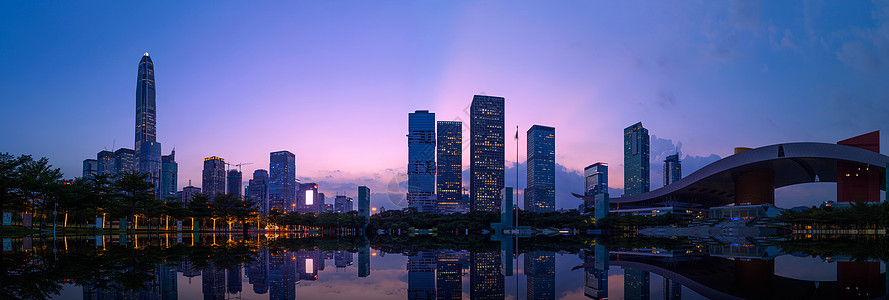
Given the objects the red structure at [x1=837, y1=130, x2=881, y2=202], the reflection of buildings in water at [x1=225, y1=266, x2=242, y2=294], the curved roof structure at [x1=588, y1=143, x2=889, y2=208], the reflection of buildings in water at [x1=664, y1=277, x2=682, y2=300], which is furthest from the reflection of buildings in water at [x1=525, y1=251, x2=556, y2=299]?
the red structure at [x1=837, y1=130, x2=881, y2=202]

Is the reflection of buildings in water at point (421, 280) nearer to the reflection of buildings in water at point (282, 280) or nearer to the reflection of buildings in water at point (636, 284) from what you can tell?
the reflection of buildings in water at point (282, 280)

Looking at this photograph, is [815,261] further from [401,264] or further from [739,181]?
[739,181]

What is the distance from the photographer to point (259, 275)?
1525cm

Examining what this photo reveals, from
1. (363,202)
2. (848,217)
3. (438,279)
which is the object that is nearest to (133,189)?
(363,202)

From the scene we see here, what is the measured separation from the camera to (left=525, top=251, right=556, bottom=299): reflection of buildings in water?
1192 centimetres

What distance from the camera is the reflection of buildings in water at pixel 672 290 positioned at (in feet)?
36.0

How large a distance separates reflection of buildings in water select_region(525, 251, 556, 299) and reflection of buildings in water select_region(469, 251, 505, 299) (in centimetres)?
86

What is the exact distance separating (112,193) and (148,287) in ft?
168

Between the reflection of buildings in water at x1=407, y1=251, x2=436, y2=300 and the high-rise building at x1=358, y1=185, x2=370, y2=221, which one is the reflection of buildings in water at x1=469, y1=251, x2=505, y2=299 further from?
the high-rise building at x1=358, y1=185, x2=370, y2=221

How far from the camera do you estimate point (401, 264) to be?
20.2m

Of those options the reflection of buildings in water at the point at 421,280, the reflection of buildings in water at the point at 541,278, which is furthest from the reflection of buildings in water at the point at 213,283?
the reflection of buildings in water at the point at 541,278

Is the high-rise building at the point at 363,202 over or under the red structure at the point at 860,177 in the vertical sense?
under

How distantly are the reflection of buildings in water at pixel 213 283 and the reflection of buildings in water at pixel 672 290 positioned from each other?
34.6 ft

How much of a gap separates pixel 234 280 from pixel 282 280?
54.3 inches
